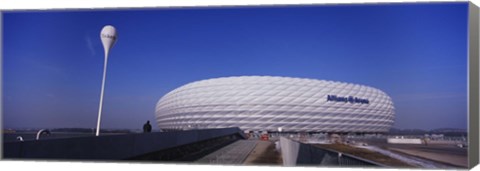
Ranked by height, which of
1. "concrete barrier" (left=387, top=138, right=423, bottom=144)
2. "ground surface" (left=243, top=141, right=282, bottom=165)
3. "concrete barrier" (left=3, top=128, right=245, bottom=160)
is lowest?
"ground surface" (left=243, top=141, right=282, bottom=165)

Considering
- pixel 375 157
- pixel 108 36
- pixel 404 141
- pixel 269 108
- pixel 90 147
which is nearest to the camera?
pixel 90 147

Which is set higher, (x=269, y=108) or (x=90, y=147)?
(x=269, y=108)

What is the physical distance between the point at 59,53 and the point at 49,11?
79 centimetres

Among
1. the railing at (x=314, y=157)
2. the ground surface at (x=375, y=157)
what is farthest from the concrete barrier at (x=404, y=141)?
the railing at (x=314, y=157)

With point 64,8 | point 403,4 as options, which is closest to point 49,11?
point 64,8

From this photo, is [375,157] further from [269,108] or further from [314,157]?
[269,108]

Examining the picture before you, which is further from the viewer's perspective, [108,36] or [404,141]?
[404,141]

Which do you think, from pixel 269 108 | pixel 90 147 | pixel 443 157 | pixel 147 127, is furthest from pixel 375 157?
pixel 269 108

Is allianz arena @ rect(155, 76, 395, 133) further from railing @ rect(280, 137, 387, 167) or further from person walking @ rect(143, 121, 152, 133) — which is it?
railing @ rect(280, 137, 387, 167)

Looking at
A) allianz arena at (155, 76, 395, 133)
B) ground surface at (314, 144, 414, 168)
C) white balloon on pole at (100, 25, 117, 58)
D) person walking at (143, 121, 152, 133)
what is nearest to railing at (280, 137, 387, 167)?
ground surface at (314, 144, 414, 168)

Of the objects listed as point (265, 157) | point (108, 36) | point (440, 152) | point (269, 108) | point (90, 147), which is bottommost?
point (265, 157)

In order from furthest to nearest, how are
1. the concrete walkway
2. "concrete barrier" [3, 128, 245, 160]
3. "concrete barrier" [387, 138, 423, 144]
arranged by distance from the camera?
"concrete barrier" [387, 138, 423, 144] < the concrete walkway < "concrete barrier" [3, 128, 245, 160]

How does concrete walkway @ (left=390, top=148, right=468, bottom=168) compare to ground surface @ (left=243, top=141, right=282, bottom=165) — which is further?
ground surface @ (left=243, top=141, right=282, bottom=165)

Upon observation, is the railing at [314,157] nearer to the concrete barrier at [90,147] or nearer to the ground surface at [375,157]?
the ground surface at [375,157]
